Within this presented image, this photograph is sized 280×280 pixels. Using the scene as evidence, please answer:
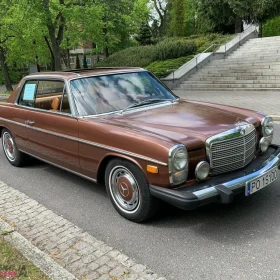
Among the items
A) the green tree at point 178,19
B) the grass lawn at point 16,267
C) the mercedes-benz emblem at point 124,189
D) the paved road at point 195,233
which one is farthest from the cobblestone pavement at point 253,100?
the green tree at point 178,19

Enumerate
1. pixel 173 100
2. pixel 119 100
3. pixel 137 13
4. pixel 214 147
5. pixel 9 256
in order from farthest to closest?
pixel 137 13 < pixel 173 100 < pixel 119 100 < pixel 214 147 < pixel 9 256

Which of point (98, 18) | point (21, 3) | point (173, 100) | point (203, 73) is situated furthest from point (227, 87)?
point (173, 100)

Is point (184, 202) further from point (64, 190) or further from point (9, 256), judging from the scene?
point (64, 190)

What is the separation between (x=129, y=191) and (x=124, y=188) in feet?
0.25

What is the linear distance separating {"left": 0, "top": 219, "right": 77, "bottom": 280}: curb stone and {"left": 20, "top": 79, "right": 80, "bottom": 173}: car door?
1200 mm

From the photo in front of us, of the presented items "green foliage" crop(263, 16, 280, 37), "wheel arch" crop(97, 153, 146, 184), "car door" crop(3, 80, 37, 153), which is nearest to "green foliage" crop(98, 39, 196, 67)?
"green foliage" crop(263, 16, 280, 37)

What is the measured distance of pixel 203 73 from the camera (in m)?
20.4

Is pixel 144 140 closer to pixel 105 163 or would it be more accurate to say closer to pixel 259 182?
pixel 105 163

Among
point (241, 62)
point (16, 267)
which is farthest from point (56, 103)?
point (241, 62)

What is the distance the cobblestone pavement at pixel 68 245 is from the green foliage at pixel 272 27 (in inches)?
1052

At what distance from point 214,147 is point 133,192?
101cm

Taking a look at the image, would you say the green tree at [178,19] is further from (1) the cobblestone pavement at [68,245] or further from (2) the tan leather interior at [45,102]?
(1) the cobblestone pavement at [68,245]

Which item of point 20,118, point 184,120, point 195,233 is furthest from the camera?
point 20,118

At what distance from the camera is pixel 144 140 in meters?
3.47
